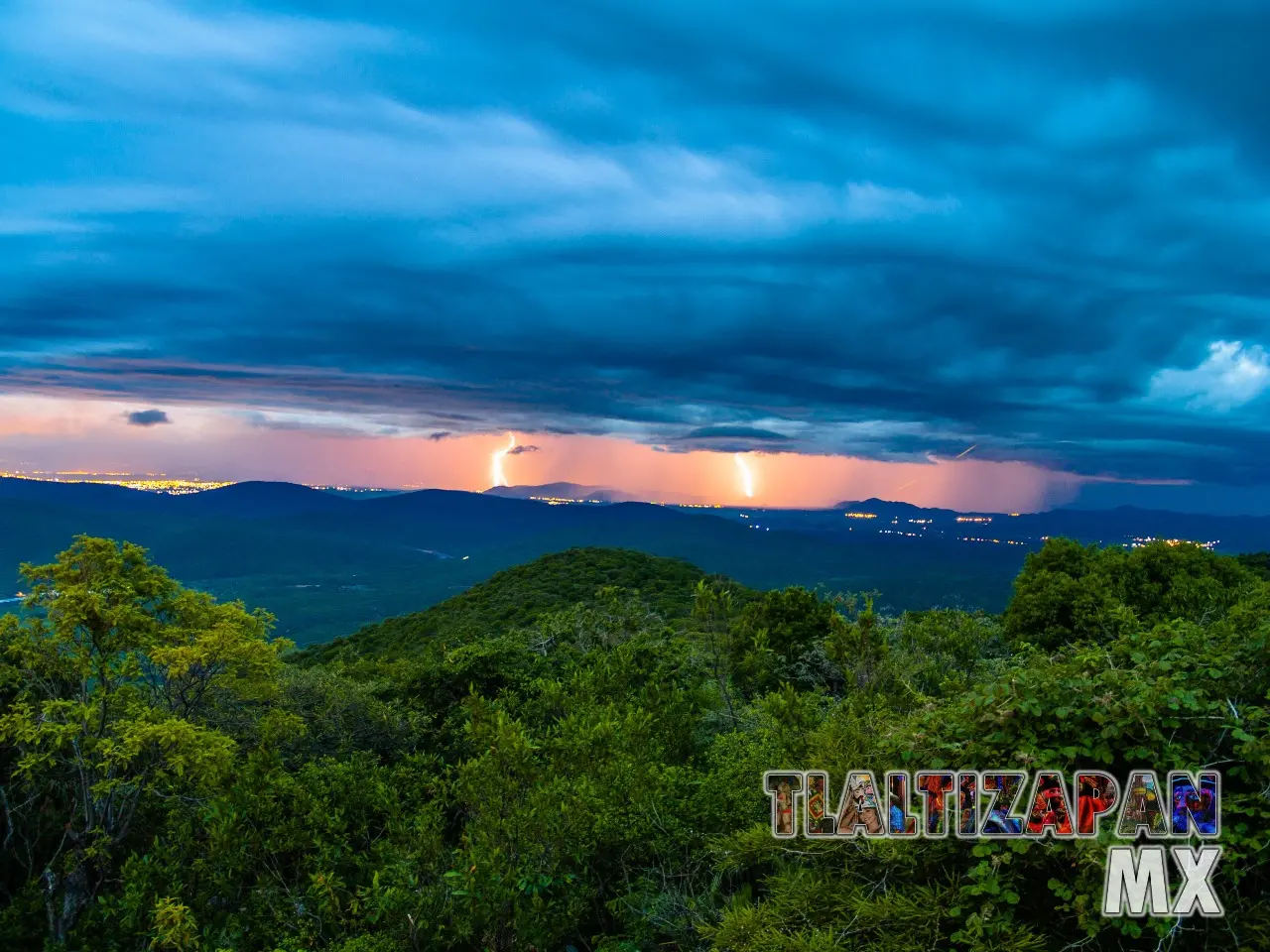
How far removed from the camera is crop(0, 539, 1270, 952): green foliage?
5516 millimetres

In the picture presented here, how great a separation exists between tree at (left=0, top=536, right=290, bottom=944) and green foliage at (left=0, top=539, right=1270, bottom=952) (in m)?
0.06

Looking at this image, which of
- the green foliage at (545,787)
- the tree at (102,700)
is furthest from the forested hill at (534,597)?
the green foliage at (545,787)

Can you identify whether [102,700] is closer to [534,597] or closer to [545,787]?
[545,787]

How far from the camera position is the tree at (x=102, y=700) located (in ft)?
37.7

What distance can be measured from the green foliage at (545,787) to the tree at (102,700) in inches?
2.4

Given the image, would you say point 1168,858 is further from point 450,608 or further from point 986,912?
point 450,608

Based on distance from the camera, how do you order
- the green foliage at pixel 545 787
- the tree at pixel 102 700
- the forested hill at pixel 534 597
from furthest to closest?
the forested hill at pixel 534 597, the tree at pixel 102 700, the green foliage at pixel 545 787

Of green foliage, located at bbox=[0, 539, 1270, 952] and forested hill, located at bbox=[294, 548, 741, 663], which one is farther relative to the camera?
forested hill, located at bbox=[294, 548, 741, 663]

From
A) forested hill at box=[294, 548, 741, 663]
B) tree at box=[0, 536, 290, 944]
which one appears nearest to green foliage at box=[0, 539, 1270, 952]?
tree at box=[0, 536, 290, 944]

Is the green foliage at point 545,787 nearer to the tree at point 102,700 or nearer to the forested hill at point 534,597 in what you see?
the tree at point 102,700

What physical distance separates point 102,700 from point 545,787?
28.1 ft

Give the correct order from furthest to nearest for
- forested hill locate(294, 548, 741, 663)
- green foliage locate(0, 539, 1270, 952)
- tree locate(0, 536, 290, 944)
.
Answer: forested hill locate(294, 548, 741, 663) → tree locate(0, 536, 290, 944) → green foliage locate(0, 539, 1270, 952)

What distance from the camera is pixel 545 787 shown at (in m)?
8.26

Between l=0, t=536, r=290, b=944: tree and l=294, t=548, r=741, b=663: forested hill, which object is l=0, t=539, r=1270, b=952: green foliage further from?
l=294, t=548, r=741, b=663: forested hill
